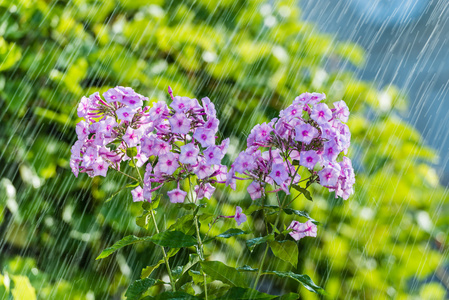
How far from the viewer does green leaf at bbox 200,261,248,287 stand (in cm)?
81

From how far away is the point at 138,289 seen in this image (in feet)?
2.78

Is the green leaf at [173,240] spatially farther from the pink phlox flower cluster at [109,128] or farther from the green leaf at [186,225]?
the pink phlox flower cluster at [109,128]

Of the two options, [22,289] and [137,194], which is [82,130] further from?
[22,289]

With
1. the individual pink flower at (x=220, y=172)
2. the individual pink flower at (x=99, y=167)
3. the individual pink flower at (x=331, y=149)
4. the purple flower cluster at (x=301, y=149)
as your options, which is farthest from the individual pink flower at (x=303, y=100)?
the individual pink flower at (x=99, y=167)

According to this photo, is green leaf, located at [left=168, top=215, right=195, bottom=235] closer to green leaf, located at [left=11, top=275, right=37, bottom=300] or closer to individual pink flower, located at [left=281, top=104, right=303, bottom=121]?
individual pink flower, located at [left=281, top=104, right=303, bottom=121]

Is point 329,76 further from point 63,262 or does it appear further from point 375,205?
point 63,262

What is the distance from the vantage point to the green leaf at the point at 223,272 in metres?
0.81

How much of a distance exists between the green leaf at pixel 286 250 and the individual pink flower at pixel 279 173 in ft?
0.39

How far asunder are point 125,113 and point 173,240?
27 cm

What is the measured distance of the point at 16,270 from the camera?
4.03 feet

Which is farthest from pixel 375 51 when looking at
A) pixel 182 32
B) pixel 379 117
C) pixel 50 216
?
pixel 50 216

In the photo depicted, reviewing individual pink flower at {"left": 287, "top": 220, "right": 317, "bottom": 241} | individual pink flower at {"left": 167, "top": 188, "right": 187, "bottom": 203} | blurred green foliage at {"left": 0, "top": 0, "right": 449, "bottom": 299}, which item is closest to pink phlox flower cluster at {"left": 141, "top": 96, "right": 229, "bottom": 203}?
individual pink flower at {"left": 167, "top": 188, "right": 187, "bottom": 203}

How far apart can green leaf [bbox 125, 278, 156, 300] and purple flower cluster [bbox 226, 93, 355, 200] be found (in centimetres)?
27

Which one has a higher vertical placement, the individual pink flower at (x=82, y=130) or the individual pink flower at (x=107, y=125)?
the individual pink flower at (x=107, y=125)
